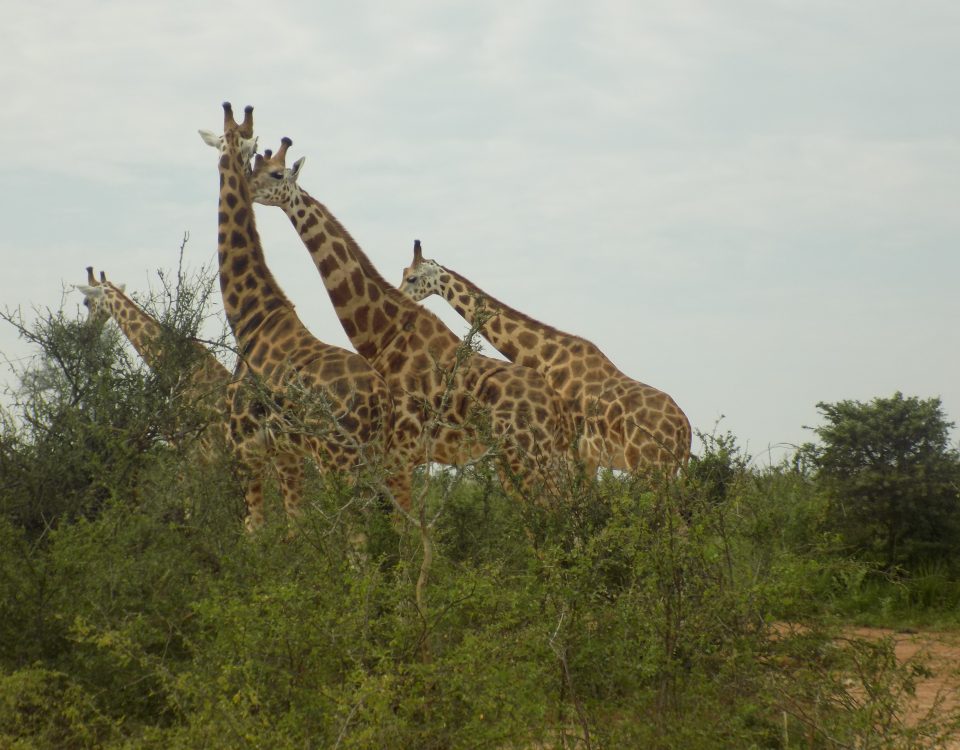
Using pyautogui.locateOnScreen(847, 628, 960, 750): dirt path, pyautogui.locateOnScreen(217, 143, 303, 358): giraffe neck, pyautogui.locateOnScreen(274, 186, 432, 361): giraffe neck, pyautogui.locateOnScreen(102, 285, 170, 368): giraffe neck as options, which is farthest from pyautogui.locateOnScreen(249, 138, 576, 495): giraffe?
pyautogui.locateOnScreen(847, 628, 960, 750): dirt path

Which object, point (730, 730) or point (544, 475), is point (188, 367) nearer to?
point (544, 475)

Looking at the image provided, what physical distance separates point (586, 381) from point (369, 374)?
2150 millimetres

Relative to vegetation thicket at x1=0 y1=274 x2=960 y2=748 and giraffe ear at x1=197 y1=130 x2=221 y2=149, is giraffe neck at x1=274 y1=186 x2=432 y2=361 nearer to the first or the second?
giraffe ear at x1=197 y1=130 x2=221 y2=149

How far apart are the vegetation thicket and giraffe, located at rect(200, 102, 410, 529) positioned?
0.64 m

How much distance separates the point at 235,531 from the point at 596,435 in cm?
367

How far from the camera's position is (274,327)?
980 centimetres

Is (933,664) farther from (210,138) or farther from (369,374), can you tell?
(210,138)

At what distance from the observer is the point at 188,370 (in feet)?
28.1

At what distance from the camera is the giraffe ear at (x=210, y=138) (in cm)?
1035

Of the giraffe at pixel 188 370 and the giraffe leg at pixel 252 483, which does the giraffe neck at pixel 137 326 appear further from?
the giraffe leg at pixel 252 483

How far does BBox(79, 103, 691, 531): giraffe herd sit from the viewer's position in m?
8.91

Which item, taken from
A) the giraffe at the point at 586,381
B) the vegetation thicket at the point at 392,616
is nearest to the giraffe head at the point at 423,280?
the giraffe at the point at 586,381

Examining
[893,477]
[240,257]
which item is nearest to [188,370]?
[240,257]

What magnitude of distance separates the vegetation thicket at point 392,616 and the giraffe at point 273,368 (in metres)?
0.64
